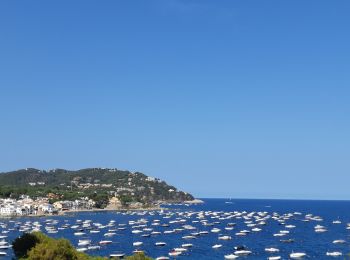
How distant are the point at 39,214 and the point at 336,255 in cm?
12140

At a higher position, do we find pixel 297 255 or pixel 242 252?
pixel 242 252

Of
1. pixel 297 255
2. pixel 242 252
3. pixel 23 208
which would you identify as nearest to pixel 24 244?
pixel 242 252

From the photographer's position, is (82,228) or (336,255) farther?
(82,228)

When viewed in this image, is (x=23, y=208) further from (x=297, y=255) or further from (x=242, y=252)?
(x=297, y=255)

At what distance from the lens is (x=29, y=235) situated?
51.8m

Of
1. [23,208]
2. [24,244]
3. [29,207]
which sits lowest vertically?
[24,244]

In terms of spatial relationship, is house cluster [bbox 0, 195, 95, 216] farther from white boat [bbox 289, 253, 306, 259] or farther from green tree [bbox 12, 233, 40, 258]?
green tree [bbox 12, 233, 40, 258]

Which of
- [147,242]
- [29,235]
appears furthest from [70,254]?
[147,242]

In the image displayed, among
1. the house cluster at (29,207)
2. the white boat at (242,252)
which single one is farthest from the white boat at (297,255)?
the house cluster at (29,207)

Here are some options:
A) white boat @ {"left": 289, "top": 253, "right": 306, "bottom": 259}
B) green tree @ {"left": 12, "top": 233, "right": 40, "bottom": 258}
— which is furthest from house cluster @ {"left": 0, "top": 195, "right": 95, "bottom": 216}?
green tree @ {"left": 12, "top": 233, "right": 40, "bottom": 258}

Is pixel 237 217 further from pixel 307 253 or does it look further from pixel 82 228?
pixel 307 253

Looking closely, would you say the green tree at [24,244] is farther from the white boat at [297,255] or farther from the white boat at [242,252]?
the white boat at [297,255]

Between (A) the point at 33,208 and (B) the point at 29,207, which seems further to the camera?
(A) the point at 33,208

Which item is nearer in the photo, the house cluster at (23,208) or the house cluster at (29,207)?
the house cluster at (23,208)
